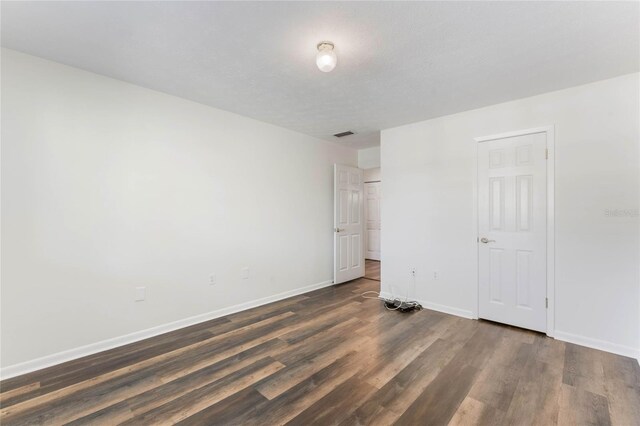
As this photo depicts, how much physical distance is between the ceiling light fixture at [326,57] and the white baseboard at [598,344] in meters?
3.37

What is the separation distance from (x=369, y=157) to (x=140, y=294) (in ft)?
14.1

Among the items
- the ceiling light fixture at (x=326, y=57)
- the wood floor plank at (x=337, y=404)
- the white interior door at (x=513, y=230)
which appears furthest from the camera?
the white interior door at (x=513, y=230)

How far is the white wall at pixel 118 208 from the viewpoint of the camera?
2.23 metres

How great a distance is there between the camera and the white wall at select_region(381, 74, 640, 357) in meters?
2.51

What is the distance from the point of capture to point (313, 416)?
174cm

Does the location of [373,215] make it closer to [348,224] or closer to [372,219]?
[372,219]

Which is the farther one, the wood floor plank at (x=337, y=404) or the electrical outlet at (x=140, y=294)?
the electrical outlet at (x=140, y=294)

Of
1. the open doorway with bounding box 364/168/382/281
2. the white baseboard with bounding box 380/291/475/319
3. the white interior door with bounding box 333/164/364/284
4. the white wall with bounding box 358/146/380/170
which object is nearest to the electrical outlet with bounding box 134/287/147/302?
the white interior door with bounding box 333/164/364/284

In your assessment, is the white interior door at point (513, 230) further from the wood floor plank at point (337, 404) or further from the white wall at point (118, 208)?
the white wall at point (118, 208)

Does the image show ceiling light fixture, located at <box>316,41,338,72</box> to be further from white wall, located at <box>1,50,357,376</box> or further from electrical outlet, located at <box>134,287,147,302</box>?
electrical outlet, located at <box>134,287,147,302</box>

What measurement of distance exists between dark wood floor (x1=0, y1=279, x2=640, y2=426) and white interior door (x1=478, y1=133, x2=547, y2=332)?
298 mm

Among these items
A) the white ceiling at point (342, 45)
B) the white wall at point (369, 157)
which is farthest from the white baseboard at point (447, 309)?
the white wall at point (369, 157)

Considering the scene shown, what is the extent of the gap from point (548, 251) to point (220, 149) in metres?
3.86

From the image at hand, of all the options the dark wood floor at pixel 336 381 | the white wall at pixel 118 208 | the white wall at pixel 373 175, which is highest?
the white wall at pixel 373 175
